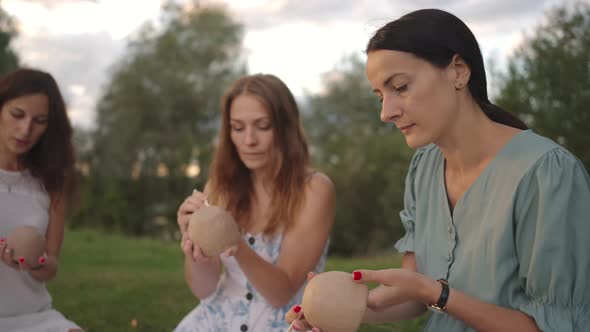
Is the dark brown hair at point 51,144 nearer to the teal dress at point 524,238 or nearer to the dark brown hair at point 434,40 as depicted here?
the dark brown hair at point 434,40

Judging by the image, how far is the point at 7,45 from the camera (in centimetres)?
1366

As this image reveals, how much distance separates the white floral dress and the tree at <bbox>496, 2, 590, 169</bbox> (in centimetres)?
599

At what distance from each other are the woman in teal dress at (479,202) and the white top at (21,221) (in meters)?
2.14

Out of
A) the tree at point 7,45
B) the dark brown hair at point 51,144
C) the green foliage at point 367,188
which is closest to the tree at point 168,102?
the green foliage at point 367,188

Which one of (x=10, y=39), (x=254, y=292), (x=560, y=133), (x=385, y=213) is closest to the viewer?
(x=254, y=292)

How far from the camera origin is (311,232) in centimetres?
350

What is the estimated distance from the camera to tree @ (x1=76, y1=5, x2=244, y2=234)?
2441 centimetres

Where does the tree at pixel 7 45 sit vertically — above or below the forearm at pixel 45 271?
above

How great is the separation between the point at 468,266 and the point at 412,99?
27.5 inches

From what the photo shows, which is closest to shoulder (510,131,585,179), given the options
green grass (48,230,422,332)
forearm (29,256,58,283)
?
green grass (48,230,422,332)

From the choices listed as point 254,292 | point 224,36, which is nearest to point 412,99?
point 254,292

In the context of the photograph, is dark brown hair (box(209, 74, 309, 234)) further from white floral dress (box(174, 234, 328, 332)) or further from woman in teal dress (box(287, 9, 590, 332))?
woman in teal dress (box(287, 9, 590, 332))

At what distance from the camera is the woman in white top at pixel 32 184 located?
3512mm

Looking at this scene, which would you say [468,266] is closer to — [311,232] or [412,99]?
[412,99]
